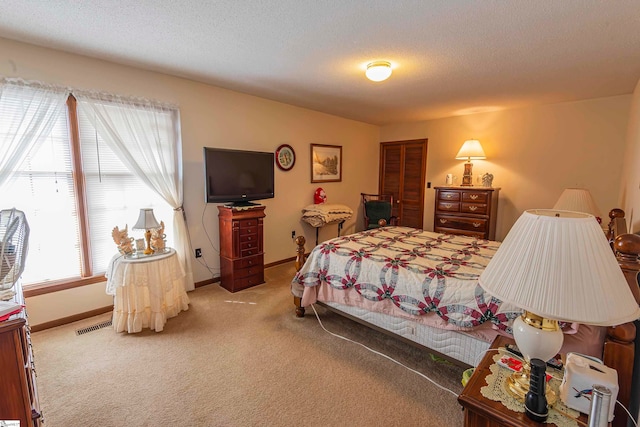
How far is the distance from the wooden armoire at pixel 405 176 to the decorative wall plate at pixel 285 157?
7.63 feet

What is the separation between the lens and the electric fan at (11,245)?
1.29 metres

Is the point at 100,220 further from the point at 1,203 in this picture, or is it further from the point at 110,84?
the point at 110,84

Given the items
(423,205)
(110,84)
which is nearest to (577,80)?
(423,205)

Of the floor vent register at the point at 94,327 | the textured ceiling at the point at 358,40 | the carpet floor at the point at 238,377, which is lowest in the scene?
the carpet floor at the point at 238,377

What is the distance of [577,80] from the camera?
10.0 ft

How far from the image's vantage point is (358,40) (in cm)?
224

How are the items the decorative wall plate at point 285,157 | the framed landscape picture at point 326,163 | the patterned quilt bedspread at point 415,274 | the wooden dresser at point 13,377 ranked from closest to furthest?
the wooden dresser at point 13,377, the patterned quilt bedspread at point 415,274, the decorative wall plate at point 285,157, the framed landscape picture at point 326,163

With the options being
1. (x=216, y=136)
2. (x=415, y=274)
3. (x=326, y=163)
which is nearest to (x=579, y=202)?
(x=415, y=274)

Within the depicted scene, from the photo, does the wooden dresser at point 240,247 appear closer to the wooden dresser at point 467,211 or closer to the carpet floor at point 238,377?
the carpet floor at point 238,377

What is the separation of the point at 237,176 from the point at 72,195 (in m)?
1.57

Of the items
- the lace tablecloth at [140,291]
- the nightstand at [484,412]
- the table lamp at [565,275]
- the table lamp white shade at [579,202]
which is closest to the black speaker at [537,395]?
the nightstand at [484,412]

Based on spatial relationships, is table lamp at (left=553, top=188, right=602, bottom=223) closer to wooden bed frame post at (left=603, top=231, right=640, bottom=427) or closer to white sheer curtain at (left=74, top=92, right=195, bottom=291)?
wooden bed frame post at (left=603, top=231, right=640, bottom=427)

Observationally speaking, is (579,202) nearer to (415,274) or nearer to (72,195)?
(415,274)

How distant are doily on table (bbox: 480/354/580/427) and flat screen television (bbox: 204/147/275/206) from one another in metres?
3.05
